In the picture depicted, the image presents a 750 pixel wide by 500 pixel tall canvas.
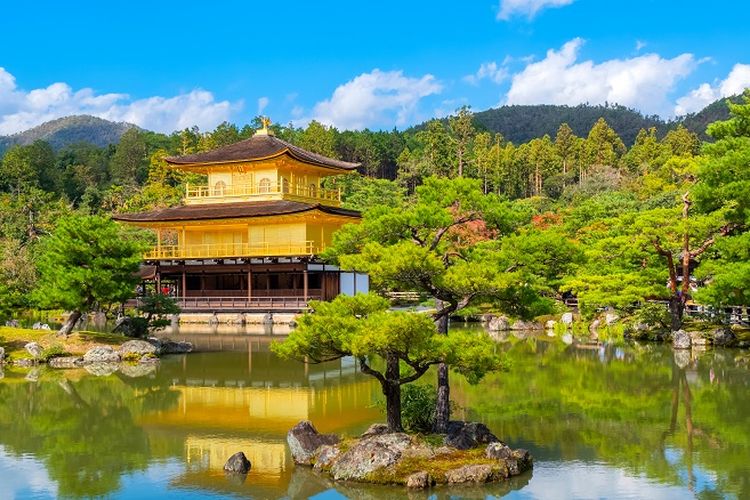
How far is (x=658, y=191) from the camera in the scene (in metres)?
56.0

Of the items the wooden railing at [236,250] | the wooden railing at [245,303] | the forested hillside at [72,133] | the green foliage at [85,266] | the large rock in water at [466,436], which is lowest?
the large rock in water at [466,436]

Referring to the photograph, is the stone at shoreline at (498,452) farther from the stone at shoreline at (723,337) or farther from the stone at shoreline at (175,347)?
the stone at shoreline at (723,337)

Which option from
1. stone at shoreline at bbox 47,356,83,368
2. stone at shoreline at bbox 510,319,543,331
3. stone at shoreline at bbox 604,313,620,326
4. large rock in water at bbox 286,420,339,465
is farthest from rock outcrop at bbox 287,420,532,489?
stone at shoreline at bbox 510,319,543,331

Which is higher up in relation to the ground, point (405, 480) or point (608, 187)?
point (608, 187)

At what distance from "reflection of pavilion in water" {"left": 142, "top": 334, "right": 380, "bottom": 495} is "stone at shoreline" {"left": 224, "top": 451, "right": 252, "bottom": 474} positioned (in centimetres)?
12

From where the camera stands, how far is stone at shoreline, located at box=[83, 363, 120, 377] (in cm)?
1986

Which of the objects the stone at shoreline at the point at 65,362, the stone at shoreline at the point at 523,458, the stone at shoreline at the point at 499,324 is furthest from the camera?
the stone at shoreline at the point at 499,324

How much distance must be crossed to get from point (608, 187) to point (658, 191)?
4484 millimetres

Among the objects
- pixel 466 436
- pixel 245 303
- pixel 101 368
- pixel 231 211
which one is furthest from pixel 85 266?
pixel 231 211

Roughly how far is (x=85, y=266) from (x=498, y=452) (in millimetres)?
15091

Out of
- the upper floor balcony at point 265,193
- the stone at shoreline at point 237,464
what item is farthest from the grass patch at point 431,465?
the upper floor balcony at point 265,193

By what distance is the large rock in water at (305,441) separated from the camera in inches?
419

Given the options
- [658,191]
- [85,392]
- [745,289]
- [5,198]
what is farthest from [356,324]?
[5,198]

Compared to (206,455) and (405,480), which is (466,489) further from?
Result: (206,455)
